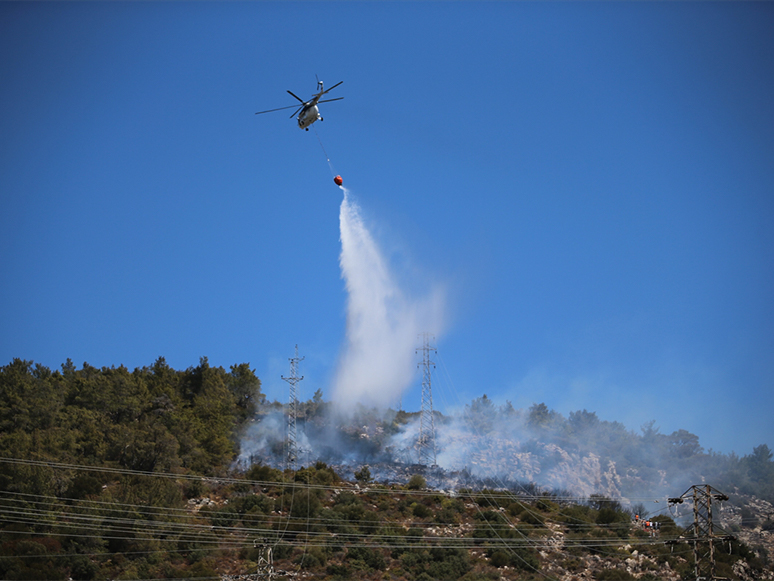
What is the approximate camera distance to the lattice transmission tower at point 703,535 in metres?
58.4

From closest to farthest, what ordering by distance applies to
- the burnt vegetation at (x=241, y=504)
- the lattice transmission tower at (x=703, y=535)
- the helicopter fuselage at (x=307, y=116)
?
the lattice transmission tower at (x=703, y=535)
the helicopter fuselage at (x=307, y=116)
the burnt vegetation at (x=241, y=504)

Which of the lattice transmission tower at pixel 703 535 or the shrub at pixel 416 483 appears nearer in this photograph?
the lattice transmission tower at pixel 703 535

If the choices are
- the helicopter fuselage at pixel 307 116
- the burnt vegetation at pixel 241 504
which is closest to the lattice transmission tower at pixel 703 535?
the burnt vegetation at pixel 241 504

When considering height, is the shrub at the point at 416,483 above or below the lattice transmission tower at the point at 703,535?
above

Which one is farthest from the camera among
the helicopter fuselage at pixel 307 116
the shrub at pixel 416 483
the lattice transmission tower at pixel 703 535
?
the shrub at pixel 416 483

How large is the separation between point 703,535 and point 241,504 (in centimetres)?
5965

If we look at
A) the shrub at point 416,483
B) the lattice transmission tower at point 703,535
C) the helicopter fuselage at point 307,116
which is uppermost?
the helicopter fuselage at point 307,116

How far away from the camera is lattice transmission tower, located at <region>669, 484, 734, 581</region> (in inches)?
2299

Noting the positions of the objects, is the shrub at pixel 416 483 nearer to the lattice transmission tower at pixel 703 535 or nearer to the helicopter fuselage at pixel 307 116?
the lattice transmission tower at pixel 703 535

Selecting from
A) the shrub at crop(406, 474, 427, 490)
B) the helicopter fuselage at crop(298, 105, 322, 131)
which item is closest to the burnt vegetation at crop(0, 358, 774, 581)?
the shrub at crop(406, 474, 427, 490)

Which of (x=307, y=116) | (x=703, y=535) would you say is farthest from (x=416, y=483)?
(x=307, y=116)

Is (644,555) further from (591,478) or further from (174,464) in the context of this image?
(174,464)

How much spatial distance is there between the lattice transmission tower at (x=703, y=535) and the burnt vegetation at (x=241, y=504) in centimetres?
221

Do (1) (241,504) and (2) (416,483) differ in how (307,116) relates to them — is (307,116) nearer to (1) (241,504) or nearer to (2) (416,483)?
(1) (241,504)
